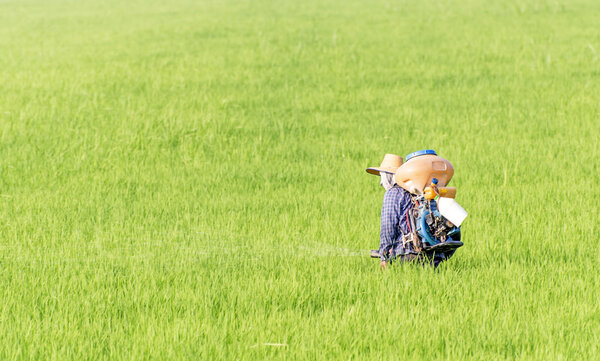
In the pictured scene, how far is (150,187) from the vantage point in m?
6.70

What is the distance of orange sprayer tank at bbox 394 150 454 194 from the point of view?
3906 millimetres

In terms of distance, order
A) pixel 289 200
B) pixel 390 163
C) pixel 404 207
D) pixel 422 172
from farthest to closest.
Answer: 1. pixel 289 200
2. pixel 390 163
3. pixel 404 207
4. pixel 422 172

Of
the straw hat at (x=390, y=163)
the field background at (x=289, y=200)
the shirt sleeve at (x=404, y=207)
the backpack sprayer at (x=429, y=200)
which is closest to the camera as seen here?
the field background at (x=289, y=200)

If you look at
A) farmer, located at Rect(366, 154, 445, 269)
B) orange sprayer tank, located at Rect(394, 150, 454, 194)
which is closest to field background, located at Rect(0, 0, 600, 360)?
farmer, located at Rect(366, 154, 445, 269)

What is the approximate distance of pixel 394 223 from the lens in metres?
4.15

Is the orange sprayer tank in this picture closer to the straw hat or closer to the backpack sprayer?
the backpack sprayer

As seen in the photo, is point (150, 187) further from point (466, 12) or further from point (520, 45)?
point (466, 12)

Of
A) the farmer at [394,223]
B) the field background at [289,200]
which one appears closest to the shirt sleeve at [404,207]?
the farmer at [394,223]

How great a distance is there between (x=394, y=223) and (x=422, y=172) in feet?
1.33

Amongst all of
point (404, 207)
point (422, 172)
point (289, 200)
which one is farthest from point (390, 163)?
point (289, 200)

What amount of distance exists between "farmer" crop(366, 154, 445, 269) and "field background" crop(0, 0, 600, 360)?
11cm

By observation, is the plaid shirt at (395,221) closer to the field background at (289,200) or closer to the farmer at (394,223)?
the farmer at (394,223)

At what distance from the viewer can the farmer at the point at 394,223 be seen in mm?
4117

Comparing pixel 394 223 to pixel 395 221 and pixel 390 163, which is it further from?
pixel 390 163
